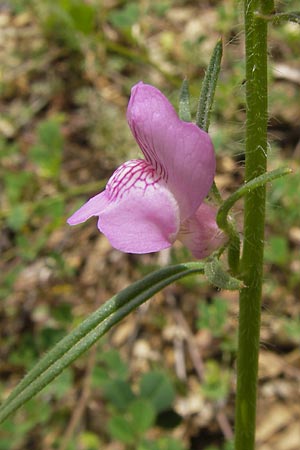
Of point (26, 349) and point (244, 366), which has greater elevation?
point (244, 366)

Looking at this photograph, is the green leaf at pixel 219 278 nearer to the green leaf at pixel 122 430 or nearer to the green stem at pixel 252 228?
the green stem at pixel 252 228

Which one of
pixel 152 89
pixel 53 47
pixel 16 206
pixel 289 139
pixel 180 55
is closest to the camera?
pixel 152 89

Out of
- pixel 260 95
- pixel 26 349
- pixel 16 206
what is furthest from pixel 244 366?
pixel 16 206

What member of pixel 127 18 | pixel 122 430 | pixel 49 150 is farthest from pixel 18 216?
pixel 122 430

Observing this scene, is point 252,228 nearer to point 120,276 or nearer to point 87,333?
point 87,333

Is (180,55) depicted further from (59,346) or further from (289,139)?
(59,346)

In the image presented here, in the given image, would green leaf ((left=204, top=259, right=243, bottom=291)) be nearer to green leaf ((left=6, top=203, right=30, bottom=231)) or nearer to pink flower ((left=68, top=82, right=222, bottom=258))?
pink flower ((left=68, top=82, right=222, bottom=258))
